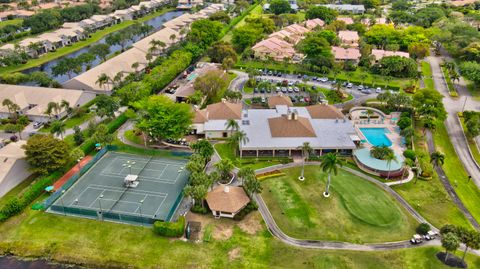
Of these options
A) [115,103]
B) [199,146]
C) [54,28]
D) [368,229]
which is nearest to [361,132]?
[368,229]

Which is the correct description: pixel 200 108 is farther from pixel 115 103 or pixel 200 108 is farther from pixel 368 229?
pixel 368 229

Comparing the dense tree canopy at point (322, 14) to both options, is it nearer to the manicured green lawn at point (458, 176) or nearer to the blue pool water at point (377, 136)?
the blue pool water at point (377, 136)

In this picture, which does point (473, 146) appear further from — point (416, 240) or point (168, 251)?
point (168, 251)

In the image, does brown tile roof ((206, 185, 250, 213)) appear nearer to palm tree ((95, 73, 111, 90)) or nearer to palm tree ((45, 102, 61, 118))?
palm tree ((45, 102, 61, 118))

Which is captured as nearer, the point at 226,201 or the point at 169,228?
the point at 169,228

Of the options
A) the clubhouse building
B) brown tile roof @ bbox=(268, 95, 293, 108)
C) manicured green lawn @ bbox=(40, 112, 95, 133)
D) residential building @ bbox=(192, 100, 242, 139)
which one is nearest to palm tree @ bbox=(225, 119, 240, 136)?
the clubhouse building

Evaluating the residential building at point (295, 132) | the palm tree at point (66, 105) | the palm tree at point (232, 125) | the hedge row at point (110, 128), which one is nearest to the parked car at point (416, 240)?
the residential building at point (295, 132)

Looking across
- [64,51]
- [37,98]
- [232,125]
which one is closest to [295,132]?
[232,125]
